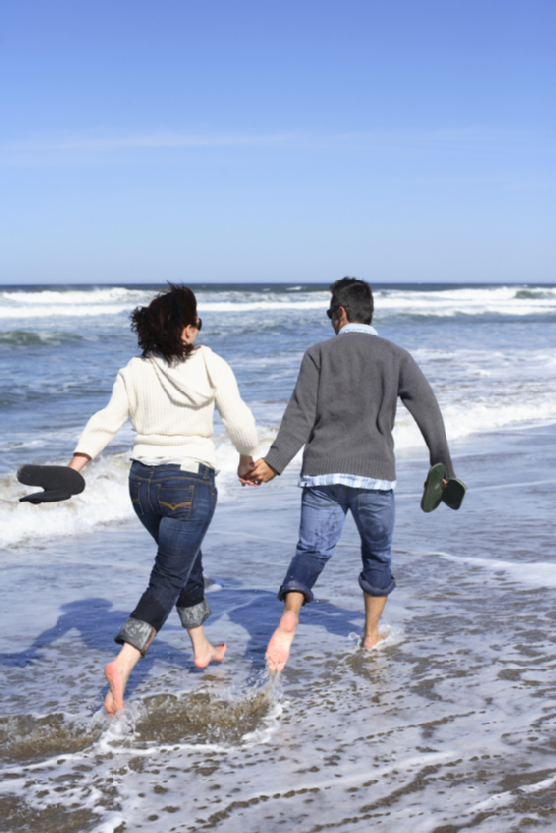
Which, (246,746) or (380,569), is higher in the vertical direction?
(380,569)

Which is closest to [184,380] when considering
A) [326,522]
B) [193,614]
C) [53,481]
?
[53,481]

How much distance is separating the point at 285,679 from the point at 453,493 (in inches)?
41.0

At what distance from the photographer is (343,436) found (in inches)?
127

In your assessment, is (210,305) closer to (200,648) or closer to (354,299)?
(354,299)

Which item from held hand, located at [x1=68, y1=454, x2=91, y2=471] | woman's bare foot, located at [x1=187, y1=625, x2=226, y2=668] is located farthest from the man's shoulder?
woman's bare foot, located at [x1=187, y1=625, x2=226, y2=668]

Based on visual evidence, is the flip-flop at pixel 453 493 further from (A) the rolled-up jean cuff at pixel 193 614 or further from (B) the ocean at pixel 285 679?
(A) the rolled-up jean cuff at pixel 193 614

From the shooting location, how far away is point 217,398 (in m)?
3.01

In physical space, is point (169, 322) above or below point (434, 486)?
above

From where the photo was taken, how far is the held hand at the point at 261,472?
314 cm

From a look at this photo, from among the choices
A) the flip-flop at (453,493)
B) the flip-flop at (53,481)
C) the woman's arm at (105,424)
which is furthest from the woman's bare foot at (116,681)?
the flip-flop at (453,493)

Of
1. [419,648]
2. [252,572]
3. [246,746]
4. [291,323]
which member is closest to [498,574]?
[419,648]

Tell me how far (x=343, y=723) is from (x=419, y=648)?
0.79m

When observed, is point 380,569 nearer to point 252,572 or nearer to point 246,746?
point 246,746

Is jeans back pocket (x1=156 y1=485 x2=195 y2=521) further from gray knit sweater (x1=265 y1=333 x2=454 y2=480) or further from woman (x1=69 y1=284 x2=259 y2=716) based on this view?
gray knit sweater (x1=265 y1=333 x2=454 y2=480)
